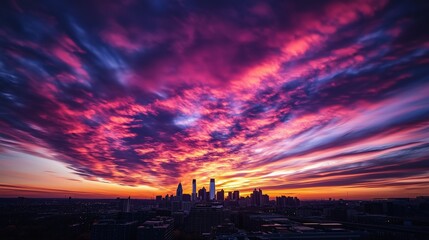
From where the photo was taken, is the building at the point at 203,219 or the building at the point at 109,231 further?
the building at the point at 203,219

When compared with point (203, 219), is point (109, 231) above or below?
above

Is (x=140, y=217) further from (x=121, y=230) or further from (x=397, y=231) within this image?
(x=397, y=231)

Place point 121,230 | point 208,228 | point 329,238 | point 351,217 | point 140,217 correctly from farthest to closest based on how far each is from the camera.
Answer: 1. point 351,217
2. point 140,217
3. point 208,228
4. point 121,230
5. point 329,238

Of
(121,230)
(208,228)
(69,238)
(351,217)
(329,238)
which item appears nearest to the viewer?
(329,238)

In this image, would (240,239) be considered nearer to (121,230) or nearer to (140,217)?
(121,230)

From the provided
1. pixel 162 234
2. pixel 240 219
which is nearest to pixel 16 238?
pixel 162 234

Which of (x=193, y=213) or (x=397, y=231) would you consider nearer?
(x=397, y=231)

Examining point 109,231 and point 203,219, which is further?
point 203,219

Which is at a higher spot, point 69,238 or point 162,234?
point 162,234

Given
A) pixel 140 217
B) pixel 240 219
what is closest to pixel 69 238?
pixel 140 217

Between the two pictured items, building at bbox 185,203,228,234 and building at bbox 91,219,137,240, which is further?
building at bbox 185,203,228,234
